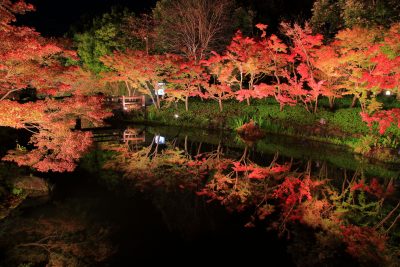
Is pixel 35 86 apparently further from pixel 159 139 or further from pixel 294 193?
pixel 294 193

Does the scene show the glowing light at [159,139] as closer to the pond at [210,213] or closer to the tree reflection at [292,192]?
the tree reflection at [292,192]

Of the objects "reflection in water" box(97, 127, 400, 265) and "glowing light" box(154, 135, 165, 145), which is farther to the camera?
"glowing light" box(154, 135, 165, 145)

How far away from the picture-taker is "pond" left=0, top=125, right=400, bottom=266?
6.04m

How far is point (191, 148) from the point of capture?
14195 millimetres

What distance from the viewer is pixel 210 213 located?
7723 millimetres

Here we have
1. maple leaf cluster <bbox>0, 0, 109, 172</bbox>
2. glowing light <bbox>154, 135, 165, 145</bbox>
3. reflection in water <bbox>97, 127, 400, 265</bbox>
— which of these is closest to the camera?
reflection in water <bbox>97, 127, 400, 265</bbox>

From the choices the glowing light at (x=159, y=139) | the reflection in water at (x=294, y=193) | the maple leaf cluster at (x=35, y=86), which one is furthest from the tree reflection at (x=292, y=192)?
the maple leaf cluster at (x=35, y=86)

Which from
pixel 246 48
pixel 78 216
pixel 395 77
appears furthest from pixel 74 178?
pixel 395 77

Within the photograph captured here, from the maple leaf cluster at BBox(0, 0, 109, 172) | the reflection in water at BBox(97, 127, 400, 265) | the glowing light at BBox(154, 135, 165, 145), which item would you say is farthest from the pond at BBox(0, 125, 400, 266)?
the glowing light at BBox(154, 135, 165, 145)

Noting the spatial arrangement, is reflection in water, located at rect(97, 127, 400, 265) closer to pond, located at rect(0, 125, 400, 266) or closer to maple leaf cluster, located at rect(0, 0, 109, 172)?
pond, located at rect(0, 125, 400, 266)

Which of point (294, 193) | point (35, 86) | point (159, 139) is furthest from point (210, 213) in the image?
point (159, 139)

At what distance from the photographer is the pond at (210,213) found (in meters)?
6.04

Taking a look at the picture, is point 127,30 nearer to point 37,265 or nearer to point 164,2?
point 164,2

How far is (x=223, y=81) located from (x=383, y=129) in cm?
887
